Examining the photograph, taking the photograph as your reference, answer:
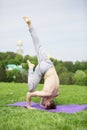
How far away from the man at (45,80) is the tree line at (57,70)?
431 centimetres

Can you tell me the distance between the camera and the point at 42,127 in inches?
130

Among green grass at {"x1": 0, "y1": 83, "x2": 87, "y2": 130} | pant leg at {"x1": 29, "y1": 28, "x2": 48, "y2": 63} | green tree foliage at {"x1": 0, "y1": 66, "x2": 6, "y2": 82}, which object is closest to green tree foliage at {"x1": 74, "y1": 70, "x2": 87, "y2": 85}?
green tree foliage at {"x1": 0, "y1": 66, "x2": 6, "y2": 82}

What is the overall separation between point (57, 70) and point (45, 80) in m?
5.20

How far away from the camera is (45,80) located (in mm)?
4895

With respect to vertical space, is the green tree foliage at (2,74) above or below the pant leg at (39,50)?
below

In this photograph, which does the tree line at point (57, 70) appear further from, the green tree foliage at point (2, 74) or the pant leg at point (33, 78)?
the pant leg at point (33, 78)

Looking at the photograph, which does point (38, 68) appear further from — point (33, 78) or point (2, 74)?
point (2, 74)

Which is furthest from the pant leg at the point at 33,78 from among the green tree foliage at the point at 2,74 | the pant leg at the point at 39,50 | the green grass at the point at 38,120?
the green tree foliage at the point at 2,74

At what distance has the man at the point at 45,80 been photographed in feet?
15.6

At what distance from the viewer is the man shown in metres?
4.75

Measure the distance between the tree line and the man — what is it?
4.31 m

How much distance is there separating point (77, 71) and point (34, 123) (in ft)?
19.5

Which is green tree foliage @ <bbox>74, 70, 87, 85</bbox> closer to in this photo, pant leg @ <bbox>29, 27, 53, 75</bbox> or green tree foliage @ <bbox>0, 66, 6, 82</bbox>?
green tree foliage @ <bbox>0, 66, 6, 82</bbox>

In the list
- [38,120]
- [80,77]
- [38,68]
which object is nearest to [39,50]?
[38,68]
